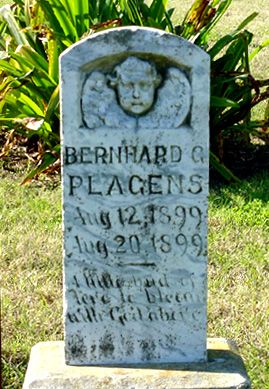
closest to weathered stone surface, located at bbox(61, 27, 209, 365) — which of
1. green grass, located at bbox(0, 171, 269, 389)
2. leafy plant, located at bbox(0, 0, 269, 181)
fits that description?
green grass, located at bbox(0, 171, 269, 389)

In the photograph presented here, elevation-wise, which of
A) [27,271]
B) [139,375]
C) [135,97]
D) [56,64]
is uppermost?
[56,64]

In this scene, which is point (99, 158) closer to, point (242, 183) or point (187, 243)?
point (187, 243)

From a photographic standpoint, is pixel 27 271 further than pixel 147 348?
Yes

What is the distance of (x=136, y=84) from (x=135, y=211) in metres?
0.47

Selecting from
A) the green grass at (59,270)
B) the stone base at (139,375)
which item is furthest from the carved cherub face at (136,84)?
the green grass at (59,270)

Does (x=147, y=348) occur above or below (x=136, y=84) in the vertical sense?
below

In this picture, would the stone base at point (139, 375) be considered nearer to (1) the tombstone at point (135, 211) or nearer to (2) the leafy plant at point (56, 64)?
(1) the tombstone at point (135, 211)

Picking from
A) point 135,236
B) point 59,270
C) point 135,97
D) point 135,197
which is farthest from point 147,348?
point 59,270

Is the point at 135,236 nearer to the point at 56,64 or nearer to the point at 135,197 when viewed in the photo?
the point at 135,197

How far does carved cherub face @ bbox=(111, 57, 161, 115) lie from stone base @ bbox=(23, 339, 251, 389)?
0.99 meters

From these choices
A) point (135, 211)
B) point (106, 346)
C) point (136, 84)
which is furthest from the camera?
point (106, 346)

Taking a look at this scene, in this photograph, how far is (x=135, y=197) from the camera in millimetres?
3527

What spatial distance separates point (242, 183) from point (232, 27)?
6.09 metres

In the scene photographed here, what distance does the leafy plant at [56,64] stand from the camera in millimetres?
6340
